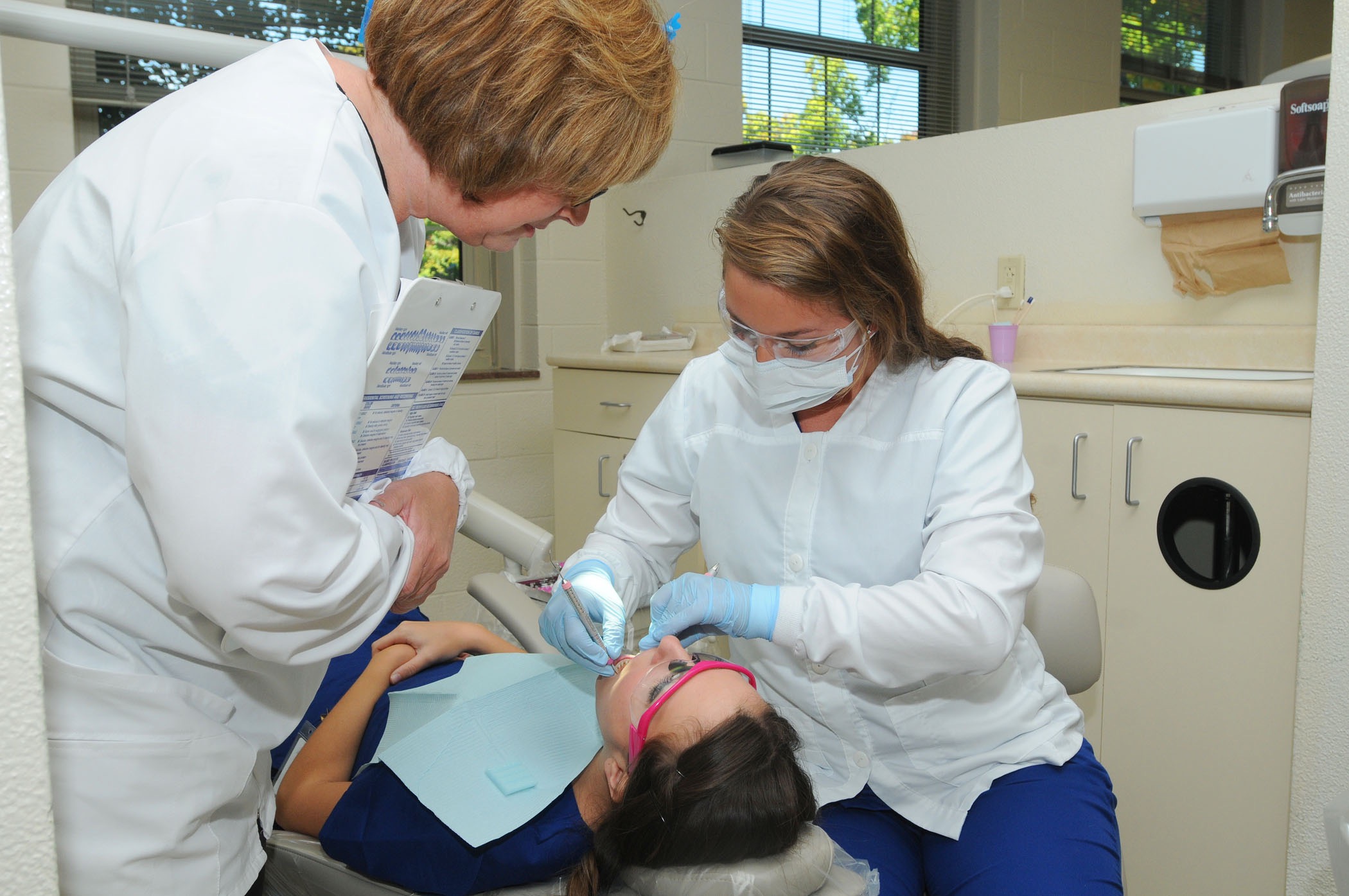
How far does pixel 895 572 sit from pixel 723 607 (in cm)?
29

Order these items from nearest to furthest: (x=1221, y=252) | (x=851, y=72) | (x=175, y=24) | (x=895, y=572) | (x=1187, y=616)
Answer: (x=895, y=572) → (x=1187, y=616) → (x=1221, y=252) → (x=175, y=24) → (x=851, y=72)

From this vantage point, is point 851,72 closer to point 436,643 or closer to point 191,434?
point 436,643

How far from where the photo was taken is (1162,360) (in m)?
2.40

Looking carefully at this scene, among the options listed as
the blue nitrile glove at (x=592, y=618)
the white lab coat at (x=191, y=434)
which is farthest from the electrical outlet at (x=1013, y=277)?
the white lab coat at (x=191, y=434)

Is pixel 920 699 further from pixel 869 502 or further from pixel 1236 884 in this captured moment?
pixel 1236 884

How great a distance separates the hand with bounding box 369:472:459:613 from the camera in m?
0.97

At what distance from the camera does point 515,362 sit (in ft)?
13.0

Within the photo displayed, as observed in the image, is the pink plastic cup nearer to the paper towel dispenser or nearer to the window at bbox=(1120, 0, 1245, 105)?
the paper towel dispenser

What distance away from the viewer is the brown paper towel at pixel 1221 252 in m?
2.15

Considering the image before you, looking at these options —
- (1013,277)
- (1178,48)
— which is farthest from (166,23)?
(1178,48)

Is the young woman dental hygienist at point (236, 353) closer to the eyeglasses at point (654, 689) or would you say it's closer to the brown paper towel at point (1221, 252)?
the eyeglasses at point (654, 689)

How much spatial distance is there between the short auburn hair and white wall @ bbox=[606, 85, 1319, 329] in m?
1.81

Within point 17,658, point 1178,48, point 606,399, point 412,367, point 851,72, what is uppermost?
point 1178,48

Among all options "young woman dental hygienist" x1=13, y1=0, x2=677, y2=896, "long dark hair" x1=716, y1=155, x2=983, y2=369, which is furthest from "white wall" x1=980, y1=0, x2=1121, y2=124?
"young woman dental hygienist" x1=13, y1=0, x2=677, y2=896
